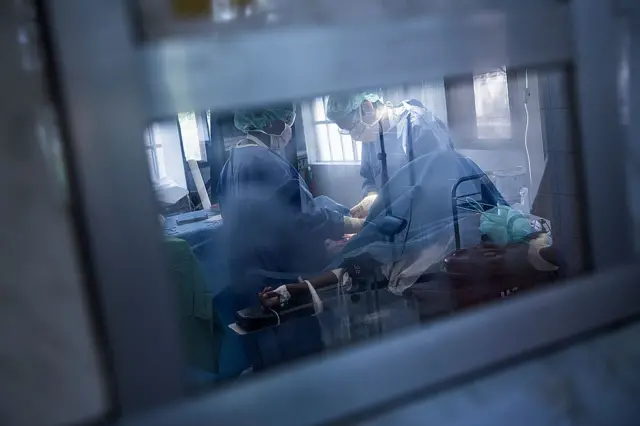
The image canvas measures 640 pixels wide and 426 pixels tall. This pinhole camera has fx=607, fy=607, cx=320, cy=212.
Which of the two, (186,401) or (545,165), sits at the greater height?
(545,165)

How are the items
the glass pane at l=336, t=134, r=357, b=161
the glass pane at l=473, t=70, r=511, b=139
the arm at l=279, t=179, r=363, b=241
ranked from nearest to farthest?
the glass pane at l=473, t=70, r=511, b=139 < the arm at l=279, t=179, r=363, b=241 < the glass pane at l=336, t=134, r=357, b=161

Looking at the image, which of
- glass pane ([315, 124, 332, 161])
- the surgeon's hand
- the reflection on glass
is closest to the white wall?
the reflection on glass

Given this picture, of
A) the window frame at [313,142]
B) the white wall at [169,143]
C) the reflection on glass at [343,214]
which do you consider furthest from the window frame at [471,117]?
the white wall at [169,143]

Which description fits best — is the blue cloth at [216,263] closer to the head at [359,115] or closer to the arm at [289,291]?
the arm at [289,291]

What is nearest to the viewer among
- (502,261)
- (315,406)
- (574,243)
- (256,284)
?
(315,406)

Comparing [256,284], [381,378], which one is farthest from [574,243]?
[256,284]

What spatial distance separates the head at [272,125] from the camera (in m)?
1.22

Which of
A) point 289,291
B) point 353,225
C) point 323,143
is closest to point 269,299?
point 289,291

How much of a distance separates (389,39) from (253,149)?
32.9 inches

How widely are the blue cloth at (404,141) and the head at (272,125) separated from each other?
0.22 meters

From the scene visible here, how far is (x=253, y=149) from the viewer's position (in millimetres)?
1348

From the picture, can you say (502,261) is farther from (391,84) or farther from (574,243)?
(391,84)

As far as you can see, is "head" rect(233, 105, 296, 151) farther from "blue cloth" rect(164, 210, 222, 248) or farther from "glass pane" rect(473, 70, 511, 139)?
"glass pane" rect(473, 70, 511, 139)

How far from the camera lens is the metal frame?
43 cm
